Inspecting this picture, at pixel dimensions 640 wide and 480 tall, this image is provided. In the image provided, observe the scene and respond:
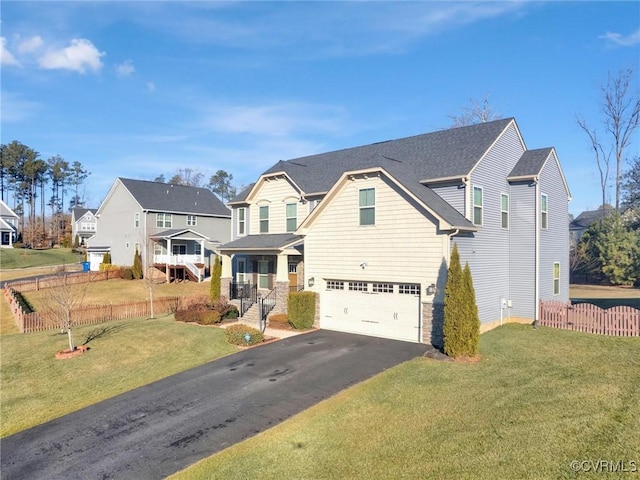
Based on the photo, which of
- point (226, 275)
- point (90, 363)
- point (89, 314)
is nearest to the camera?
point (90, 363)

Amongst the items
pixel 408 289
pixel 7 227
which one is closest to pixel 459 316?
pixel 408 289

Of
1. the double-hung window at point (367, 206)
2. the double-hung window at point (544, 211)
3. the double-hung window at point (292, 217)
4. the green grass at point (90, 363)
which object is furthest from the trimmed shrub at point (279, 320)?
the double-hung window at point (544, 211)

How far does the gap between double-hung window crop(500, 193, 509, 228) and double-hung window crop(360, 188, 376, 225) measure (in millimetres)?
6388

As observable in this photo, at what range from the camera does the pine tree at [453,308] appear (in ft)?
43.4

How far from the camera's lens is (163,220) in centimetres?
4097

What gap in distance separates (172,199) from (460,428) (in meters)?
40.2

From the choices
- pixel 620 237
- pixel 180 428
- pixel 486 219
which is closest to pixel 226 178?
pixel 620 237

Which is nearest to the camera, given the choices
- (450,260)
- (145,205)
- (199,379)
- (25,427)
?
(25,427)

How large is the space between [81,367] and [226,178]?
268 ft

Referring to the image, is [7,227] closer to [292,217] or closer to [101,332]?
[101,332]

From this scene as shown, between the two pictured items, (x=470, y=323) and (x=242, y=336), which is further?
(x=242, y=336)

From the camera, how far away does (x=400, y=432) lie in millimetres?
8047

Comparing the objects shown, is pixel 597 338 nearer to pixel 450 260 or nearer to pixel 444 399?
pixel 450 260

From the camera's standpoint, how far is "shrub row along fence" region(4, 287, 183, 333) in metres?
20.8
